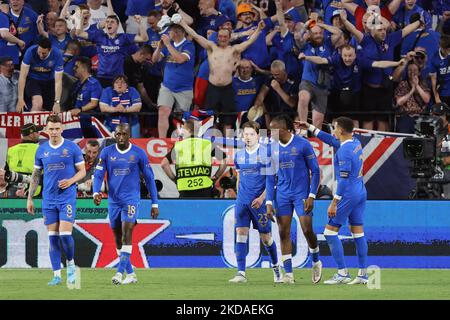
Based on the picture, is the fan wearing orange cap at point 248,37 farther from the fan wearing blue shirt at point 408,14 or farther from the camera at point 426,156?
the camera at point 426,156

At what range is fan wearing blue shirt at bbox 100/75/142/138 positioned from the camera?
69.7ft

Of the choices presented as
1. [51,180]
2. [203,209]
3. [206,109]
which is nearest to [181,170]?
[203,209]

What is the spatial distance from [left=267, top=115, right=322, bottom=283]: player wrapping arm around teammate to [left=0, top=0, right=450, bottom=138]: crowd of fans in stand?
13.6 feet

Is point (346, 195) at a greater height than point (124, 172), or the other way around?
point (124, 172)

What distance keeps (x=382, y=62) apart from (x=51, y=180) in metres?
7.81

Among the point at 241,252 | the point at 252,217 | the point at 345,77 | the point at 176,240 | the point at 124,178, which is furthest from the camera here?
the point at 345,77

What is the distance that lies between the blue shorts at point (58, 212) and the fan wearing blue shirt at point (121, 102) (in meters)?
4.92

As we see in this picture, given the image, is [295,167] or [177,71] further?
[177,71]

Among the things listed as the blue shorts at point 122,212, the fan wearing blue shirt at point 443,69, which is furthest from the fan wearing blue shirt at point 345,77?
the blue shorts at point 122,212

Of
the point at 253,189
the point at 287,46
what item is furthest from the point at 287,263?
the point at 287,46

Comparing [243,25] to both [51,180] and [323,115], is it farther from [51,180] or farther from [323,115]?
[51,180]

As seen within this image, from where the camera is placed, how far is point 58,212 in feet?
54.1

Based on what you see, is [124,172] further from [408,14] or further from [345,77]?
[408,14]

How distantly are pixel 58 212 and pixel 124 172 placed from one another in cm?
113
